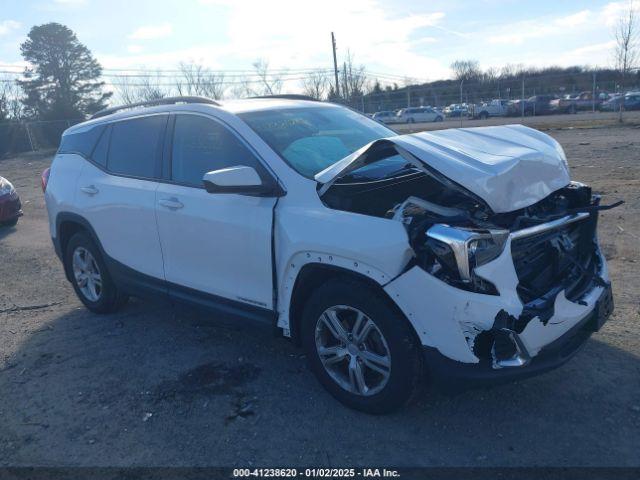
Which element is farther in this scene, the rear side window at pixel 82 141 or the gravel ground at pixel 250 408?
the rear side window at pixel 82 141

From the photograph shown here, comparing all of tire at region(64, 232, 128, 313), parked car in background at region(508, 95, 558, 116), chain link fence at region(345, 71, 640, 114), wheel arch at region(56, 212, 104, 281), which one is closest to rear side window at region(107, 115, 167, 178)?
wheel arch at region(56, 212, 104, 281)

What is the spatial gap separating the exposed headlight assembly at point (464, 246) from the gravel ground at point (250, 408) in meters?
1.04

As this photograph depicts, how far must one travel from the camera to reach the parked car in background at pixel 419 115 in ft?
145

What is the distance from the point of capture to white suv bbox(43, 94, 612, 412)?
289cm

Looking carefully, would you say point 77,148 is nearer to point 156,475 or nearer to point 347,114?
point 347,114

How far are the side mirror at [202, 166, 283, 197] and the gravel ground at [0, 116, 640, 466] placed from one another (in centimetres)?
101

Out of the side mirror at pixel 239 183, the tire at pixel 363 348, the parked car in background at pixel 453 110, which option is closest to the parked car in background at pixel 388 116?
the parked car in background at pixel 453 110

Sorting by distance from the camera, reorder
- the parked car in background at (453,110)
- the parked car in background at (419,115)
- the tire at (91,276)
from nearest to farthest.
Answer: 1. the tire at (91,276)
2. the parked car in background at (419,115)
3. the parked car in background at (453,110)

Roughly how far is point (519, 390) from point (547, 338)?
74 centimetres

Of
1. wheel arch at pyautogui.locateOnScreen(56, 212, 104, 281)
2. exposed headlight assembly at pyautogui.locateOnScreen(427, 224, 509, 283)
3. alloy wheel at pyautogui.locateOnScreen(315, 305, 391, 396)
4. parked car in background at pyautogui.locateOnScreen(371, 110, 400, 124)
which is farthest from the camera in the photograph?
parked car in background at pyautogui.locateOnScreen(371, 110, 400, 124)

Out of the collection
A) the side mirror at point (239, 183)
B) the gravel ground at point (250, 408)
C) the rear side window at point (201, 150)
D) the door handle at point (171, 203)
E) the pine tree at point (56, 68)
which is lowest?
the gravel ground at point (250, 408)

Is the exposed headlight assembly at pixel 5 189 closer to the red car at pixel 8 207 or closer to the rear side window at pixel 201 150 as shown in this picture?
the red car at pixel 8 207

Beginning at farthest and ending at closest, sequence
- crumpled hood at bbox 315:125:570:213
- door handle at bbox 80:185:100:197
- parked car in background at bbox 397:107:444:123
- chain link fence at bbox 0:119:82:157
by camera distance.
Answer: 1. parked car in background at bbox 397:107:444:123
2. chain link fence at bbox 0:119:82:157
3. door handle at bbox 80:185:100:197
4. crumpled hood at bbox 315:125:570:213

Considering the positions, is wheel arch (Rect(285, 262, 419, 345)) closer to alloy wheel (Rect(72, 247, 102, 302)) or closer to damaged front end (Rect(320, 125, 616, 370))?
damaged front end (Rect(320, 125, 616, 370))
